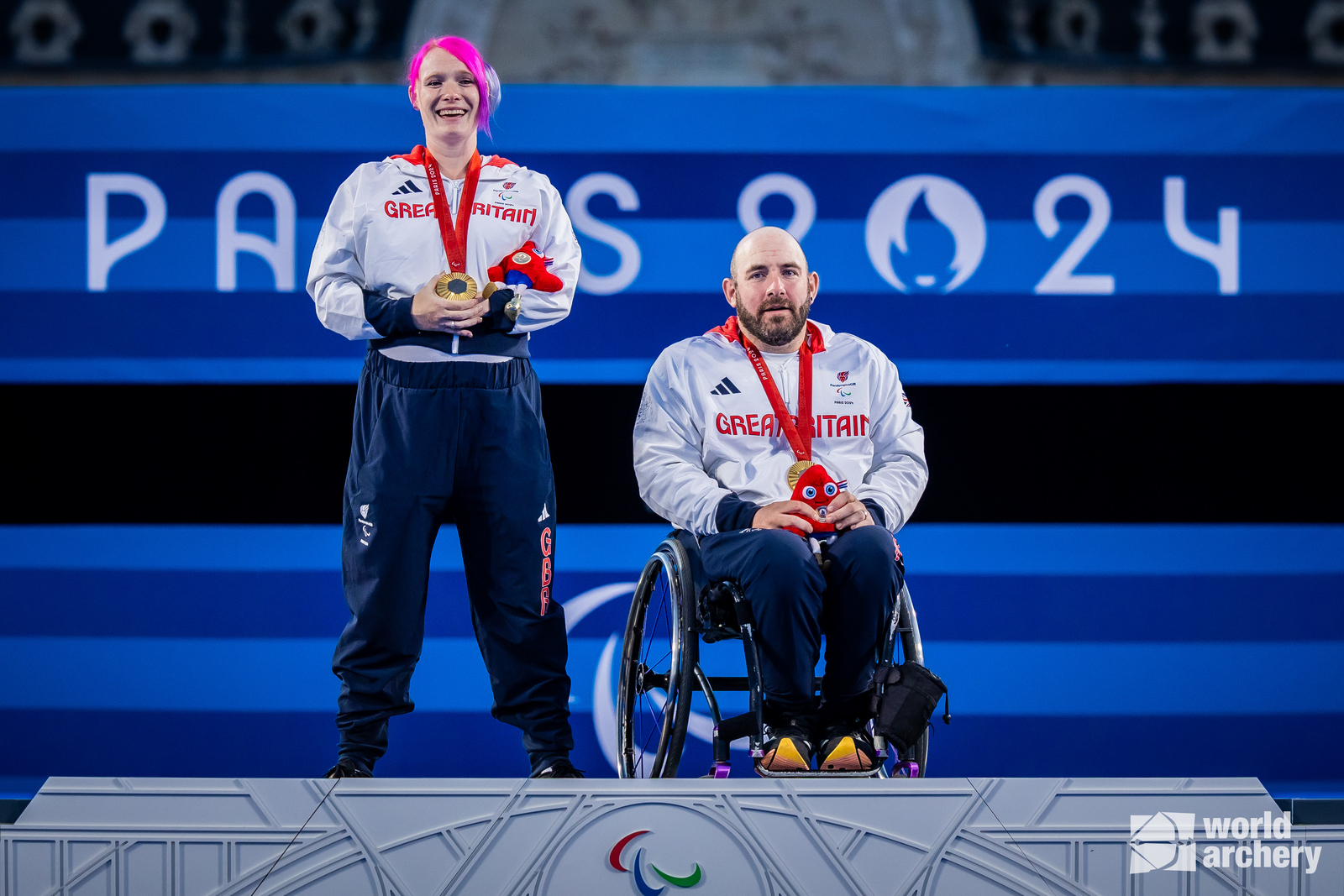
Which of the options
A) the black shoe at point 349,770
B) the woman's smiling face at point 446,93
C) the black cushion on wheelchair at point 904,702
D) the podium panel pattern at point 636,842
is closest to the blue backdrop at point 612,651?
the black shoe at point 349,770

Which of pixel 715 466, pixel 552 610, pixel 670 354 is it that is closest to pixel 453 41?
pixel 670 354

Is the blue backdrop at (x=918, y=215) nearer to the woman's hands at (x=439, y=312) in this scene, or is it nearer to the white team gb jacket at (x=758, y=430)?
the white team gb jacket at (x=758, y=430)

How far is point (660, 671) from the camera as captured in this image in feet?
9.25

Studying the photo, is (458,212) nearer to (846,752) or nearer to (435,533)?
(435,533)

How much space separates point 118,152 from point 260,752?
1.64m

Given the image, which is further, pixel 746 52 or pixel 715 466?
pixel 746 52

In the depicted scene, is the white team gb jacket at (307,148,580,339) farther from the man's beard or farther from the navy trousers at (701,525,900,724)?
the navy trousers at (701,525,900,724)

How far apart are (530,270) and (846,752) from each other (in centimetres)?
115

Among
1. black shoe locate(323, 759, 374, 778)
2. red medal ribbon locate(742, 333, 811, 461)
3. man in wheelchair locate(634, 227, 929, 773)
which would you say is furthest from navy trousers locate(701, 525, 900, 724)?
black shoe locate(323, 759, 374, 778)

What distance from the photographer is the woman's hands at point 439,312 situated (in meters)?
2.10

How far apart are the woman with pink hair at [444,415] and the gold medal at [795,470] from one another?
1.68 ft

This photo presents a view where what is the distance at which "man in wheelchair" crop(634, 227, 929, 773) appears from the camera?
192 centimetres

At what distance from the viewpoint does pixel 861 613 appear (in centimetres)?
193

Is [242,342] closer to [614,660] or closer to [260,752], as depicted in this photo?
[260,752]
